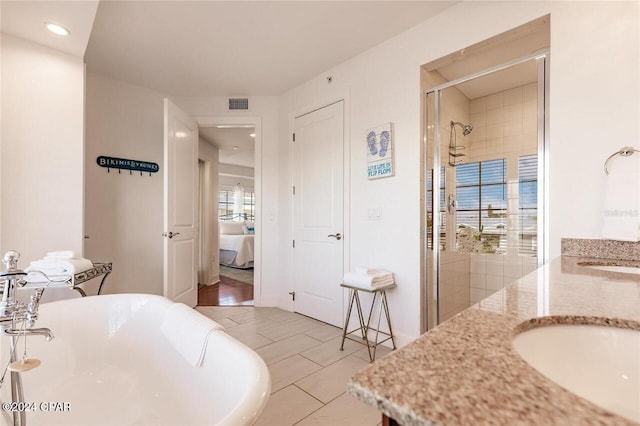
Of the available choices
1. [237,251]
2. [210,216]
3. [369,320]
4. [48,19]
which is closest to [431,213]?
[369,320]

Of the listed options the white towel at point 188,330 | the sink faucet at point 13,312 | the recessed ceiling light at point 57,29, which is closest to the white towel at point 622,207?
the white towel at point 188,330

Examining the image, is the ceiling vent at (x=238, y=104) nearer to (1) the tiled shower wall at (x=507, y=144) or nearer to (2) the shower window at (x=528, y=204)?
(1) the tiled shower wall at (x=507, y=144)

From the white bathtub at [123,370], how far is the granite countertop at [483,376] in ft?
2.17

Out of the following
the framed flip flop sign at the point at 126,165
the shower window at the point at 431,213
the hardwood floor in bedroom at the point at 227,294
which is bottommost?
the hardwood floor in bedroom at the point at 227,294

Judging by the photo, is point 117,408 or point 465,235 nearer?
point 117,408

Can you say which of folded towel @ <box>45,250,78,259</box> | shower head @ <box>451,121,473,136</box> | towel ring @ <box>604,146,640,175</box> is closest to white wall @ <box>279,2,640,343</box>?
towel ring @ <box>604,146,640,175</box>

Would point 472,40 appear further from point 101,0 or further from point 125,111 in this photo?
point 125,111

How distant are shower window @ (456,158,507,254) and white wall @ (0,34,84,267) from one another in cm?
295

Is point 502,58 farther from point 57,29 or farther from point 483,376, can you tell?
point 57,29

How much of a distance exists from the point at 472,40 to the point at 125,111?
3360mm

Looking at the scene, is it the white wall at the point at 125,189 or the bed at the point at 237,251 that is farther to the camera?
the bed at the point at 237,251

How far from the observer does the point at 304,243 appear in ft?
11.1

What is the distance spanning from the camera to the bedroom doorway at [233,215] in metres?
→ 4.32

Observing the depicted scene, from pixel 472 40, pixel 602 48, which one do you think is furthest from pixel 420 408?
pixel 472 40
